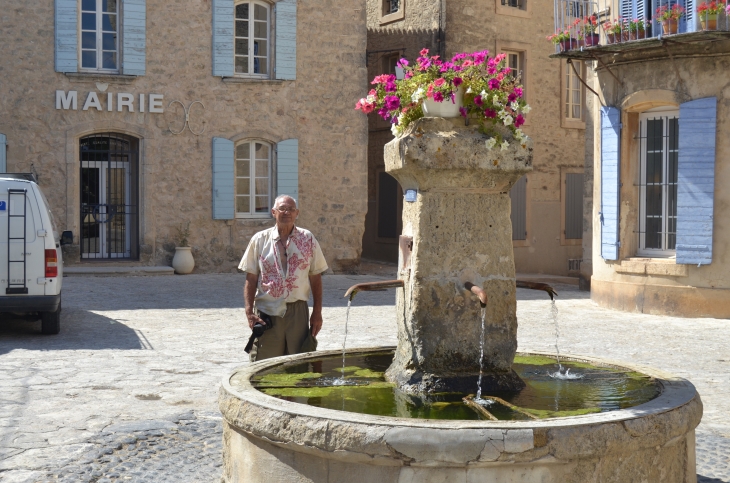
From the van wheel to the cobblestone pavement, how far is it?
83mm

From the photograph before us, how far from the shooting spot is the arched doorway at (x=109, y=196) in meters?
18.2

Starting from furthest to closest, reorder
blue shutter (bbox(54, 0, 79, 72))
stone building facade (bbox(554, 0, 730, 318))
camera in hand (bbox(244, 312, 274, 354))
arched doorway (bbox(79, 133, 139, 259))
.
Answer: arched doorway (bbox(79, 133, 139, 259)), blue shutter (bbox(54, 0, 79, 72)), stone building facade (bbox(554, 0, 730, 318)), camera in hand (bbox(244, 312, 274, 354))

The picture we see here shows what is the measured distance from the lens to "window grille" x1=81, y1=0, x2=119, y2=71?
17.7 metres

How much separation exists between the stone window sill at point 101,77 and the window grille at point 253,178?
258 cm

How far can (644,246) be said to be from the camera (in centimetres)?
1366

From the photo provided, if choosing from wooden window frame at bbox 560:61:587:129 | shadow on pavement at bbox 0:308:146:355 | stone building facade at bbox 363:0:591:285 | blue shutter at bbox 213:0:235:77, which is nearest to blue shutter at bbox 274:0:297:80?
blue shutter at bbox 213:0:235:77

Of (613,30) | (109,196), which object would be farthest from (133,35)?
(613,30)

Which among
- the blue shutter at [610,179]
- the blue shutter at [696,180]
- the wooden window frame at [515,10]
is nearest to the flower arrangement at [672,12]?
the blue shutter at [696,180]

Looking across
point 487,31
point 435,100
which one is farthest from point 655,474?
point 487,31

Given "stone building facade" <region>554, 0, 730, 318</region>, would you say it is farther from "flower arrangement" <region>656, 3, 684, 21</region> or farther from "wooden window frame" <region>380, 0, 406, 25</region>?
"wooden window frame" <region>380, 0, 406, 25</region>

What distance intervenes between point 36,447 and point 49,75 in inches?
517

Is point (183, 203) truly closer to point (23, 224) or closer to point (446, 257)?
point (23, 224)

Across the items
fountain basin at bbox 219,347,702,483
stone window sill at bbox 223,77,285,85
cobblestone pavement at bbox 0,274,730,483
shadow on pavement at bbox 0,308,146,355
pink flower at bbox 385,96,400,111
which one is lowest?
cobblestone pavement at bbox 0,274,730,483

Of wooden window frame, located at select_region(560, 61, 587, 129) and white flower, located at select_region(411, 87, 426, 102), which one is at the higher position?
wooden window frame, located at select_region(560, 61, 587, 129)
